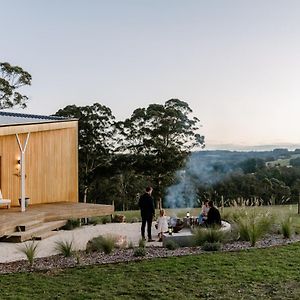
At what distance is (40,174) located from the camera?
15.9 meters

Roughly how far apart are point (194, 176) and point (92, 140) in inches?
245

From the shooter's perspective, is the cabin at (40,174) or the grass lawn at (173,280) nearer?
the grass lawn at (173,280)

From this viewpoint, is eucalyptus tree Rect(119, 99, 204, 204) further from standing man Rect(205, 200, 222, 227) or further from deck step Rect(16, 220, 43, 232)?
standing man Rect(205, 200, 222, 227)

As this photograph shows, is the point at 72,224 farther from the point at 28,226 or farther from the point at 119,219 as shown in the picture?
the point at 28,226

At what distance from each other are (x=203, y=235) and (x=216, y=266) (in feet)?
6.28

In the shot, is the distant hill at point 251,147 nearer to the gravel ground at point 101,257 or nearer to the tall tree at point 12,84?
the tall tree at point 12,84

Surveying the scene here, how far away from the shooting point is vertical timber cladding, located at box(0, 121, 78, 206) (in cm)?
1480

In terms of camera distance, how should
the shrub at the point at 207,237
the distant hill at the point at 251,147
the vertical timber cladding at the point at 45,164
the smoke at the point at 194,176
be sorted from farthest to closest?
the distant hill at the point at 251,147
the smoke at the point at 194,176
the vertical timber cladding at the point at 45,164
the shrub at the point at 207,237

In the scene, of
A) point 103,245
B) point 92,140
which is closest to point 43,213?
point 103,245

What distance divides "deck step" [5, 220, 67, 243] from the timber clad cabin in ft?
8.05

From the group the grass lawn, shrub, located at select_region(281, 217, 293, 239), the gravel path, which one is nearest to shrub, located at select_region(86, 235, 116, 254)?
the gravel path

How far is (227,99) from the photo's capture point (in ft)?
69.2

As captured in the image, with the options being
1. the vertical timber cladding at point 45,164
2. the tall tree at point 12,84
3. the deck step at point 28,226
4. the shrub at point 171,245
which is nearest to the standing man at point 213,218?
the shrub at point 171,245

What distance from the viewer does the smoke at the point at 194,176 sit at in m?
26.5
